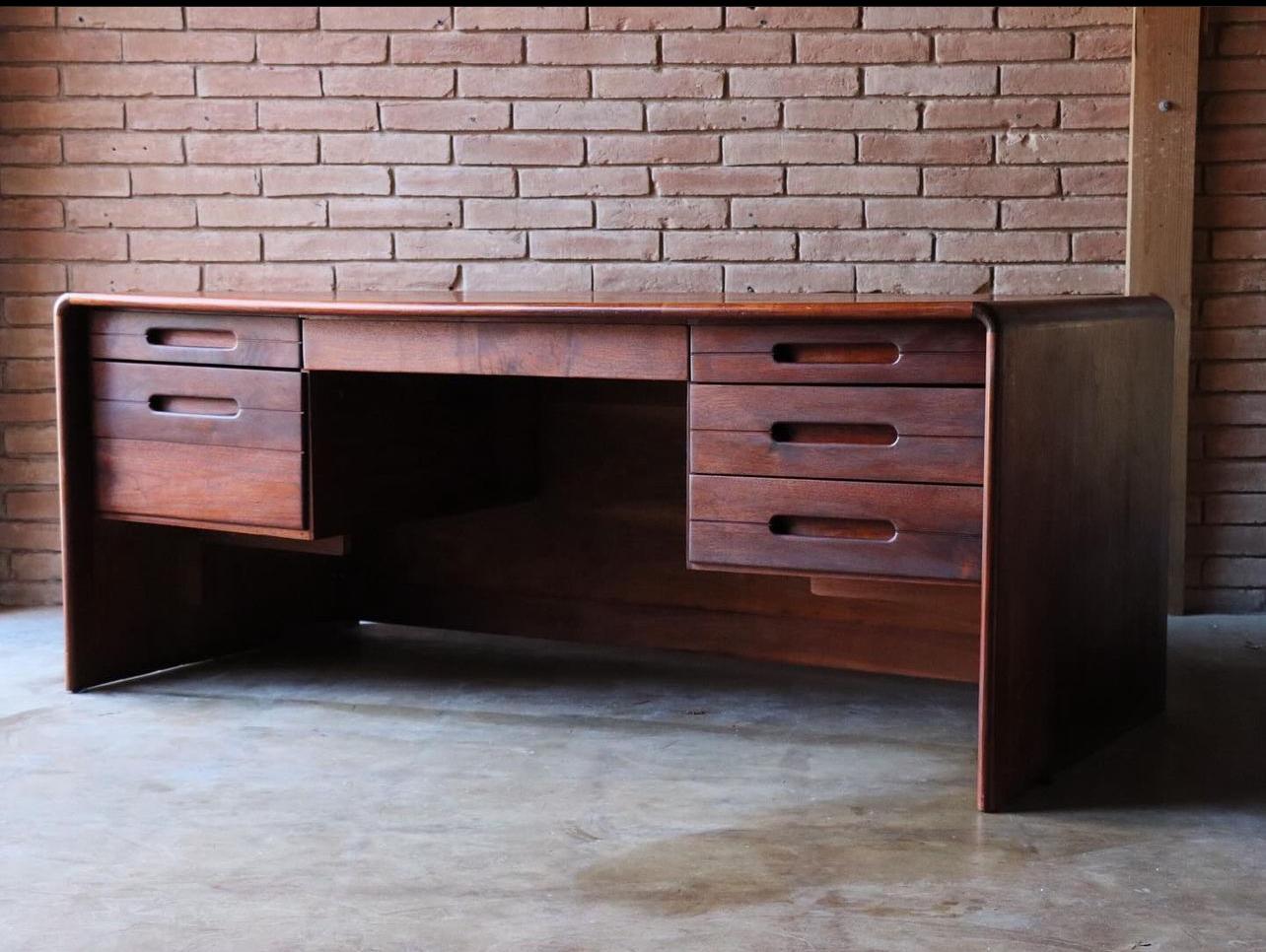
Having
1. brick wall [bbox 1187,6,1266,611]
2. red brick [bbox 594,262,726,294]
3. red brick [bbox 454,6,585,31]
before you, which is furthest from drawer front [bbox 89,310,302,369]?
brick wall [bbox 1187,6,1266,611]

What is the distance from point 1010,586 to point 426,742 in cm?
96

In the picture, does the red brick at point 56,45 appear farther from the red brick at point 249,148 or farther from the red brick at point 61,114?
the red brick at point 249,148

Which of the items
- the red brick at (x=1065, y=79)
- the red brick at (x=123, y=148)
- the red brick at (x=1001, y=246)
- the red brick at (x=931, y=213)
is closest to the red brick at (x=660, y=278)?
the red brick at (x=931, y=213)

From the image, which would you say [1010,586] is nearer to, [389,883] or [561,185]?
[389,883]

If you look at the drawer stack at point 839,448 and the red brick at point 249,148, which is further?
the red brick at point 249,148

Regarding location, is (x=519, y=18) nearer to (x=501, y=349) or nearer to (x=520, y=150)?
(x=520, y=150)

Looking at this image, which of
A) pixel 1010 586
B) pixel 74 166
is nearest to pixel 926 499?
pixel 1010 586

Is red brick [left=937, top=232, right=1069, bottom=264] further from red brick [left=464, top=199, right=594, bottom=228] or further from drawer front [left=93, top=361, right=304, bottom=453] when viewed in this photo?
drawer front [left=93, top=361, right=304, bottom=453]

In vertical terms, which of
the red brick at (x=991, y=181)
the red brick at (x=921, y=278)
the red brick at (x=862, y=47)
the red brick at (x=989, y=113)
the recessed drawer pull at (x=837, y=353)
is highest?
the red brick at (x=862, y=47)

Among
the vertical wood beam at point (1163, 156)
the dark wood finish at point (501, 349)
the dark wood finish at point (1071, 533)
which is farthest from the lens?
the vertical wood beam at point (1163, 156)

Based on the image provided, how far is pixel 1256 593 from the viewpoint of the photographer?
3.55 meters

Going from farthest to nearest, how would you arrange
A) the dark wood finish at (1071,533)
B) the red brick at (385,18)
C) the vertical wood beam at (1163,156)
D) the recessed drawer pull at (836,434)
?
the red brick at (385,18) → the vertical wood beam at (1163,156) → the recessed drawer pull at (836,434) → the dark wood finish at (1071,533)

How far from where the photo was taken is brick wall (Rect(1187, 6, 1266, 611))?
11.2 ft

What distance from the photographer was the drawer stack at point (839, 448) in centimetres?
225
